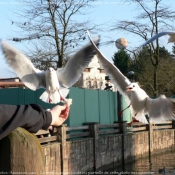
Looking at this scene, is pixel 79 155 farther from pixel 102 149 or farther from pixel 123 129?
pixel 123 129

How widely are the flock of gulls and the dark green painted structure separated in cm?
169

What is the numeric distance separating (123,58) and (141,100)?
1155 inches

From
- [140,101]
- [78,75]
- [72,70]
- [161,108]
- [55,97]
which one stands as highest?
[72,70]

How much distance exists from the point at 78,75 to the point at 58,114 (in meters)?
9.00

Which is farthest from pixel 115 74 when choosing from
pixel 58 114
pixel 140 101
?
pixel 58 114

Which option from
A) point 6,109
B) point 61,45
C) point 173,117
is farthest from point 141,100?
point 6,109

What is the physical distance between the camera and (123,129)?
46.5ft

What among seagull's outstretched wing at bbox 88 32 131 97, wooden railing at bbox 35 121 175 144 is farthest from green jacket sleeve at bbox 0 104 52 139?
seagull's outstretched wing at bbox 88 32 131 97

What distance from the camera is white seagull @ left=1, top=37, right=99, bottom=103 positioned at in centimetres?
1030

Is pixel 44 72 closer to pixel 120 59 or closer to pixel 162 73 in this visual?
pixel 162 73

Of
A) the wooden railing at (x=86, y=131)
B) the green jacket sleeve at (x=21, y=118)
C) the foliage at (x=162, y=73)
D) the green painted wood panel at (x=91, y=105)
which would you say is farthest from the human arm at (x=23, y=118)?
the foliage at (x=162, y=73)

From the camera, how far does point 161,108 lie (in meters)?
9.33

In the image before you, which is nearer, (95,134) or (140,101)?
(140,101)

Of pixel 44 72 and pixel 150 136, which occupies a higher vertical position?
pixel 44 72
